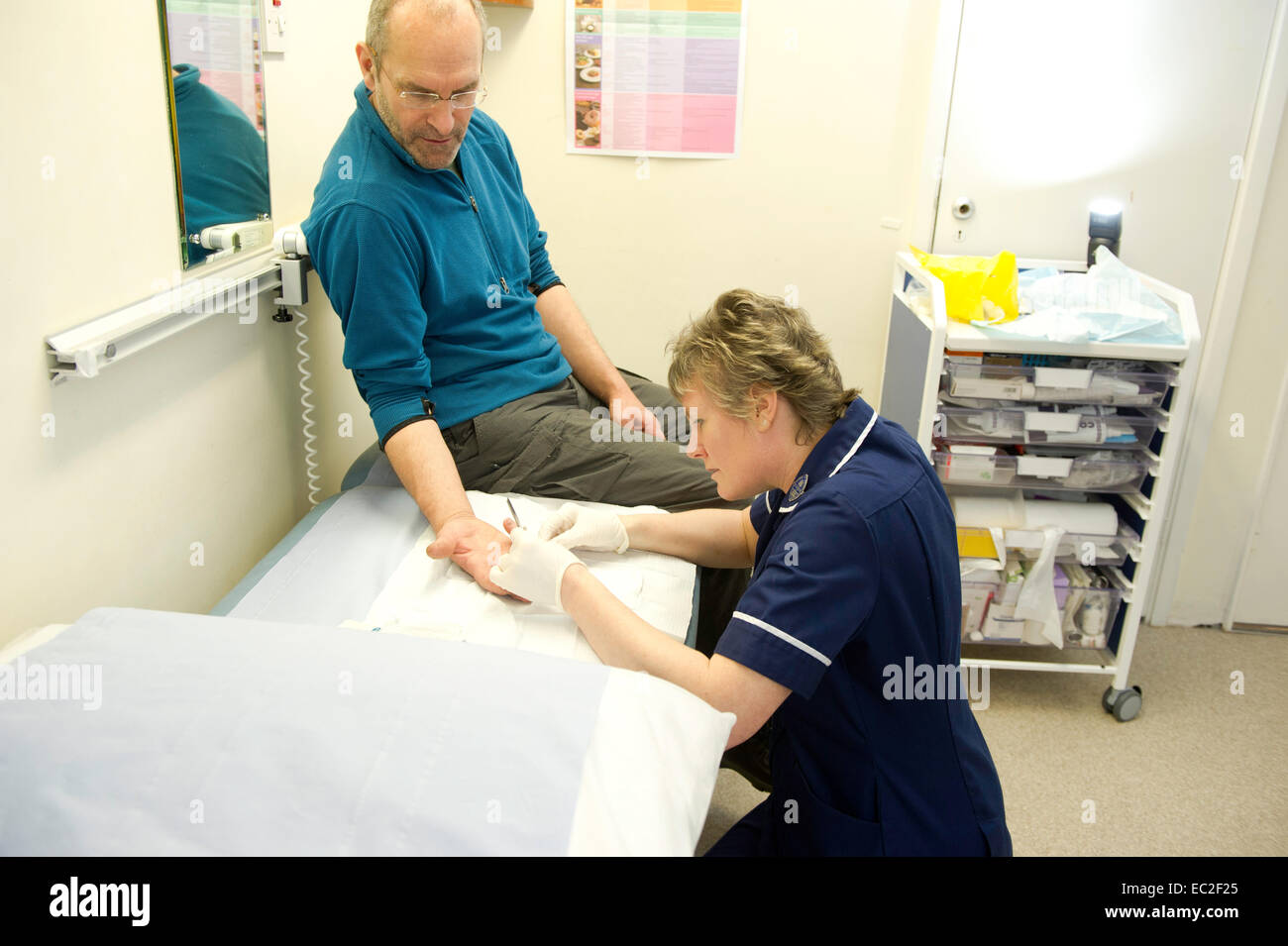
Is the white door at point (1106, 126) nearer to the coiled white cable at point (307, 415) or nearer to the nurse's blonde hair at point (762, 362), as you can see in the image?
the nurse's blonde hair at point (762, 362)

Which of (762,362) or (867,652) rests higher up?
(762,362)

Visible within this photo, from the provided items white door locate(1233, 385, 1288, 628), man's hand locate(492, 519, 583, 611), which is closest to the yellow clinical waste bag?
white door locate(1233, 385, 1288, 628)

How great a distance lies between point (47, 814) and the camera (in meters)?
0.81

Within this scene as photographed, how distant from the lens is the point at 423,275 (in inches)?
63.5

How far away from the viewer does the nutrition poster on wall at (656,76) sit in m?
2.32

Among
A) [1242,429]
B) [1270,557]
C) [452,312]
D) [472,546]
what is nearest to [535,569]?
[472,546]

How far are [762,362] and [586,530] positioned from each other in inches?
16.5

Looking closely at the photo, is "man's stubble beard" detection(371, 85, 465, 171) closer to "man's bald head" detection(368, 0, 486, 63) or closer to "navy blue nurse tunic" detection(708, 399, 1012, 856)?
"man's bald head" detection(368, 0, 486, 63)

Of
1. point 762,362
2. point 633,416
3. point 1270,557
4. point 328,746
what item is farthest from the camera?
point 1270,557

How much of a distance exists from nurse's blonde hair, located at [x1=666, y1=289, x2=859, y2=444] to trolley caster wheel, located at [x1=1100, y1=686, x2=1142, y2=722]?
4.83ft

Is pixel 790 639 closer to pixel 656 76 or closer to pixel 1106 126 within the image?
pixel 656 76

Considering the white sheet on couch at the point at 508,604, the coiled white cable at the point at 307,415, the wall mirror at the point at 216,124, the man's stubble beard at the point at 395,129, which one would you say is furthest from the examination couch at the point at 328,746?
the coiled white cable at the point at 307,415
